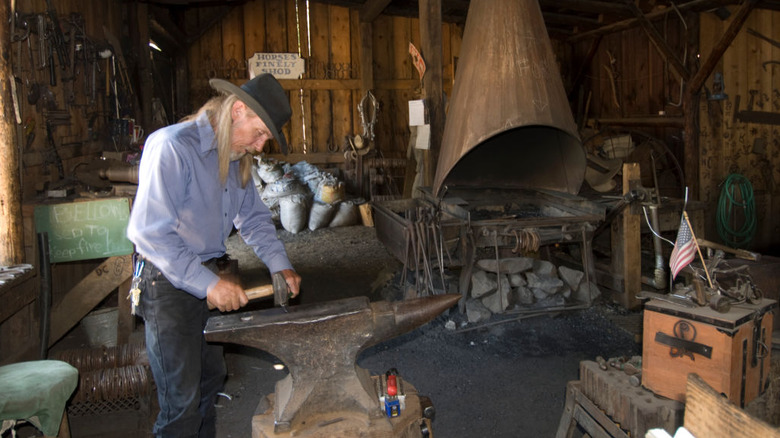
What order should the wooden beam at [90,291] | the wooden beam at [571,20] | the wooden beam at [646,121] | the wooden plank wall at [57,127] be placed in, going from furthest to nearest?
the wooden beam at [571,20] → the wooden beam at [646,121] → the wooden beam at [90,291] → the wooden plank wall at [57,127]

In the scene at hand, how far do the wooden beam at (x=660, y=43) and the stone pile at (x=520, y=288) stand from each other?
3.34 meters

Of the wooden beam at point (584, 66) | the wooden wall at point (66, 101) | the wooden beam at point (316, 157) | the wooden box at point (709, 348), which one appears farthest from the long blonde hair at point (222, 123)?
the wooden beam at point (584, 66)

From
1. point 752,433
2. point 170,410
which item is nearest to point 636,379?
point 752,433

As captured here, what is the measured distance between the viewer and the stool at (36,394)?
229 centimetres

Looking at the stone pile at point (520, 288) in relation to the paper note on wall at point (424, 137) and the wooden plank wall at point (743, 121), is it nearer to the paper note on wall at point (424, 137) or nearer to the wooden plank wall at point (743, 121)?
the paper note on wall at point (424, 137)

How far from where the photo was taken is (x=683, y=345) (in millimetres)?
2160

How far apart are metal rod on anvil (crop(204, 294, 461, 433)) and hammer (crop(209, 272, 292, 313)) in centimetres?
18

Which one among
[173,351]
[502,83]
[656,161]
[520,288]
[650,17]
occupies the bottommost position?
[520,288]

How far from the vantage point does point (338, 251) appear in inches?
288

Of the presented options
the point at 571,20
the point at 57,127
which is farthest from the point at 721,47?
the point at 57,127

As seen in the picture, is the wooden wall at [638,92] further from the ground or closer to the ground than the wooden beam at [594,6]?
closer to the ground

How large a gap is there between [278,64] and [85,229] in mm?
6581

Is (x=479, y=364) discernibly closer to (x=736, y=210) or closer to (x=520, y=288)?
(x=520, y=288)

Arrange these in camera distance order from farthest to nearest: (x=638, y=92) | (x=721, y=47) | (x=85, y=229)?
(x=638, y=92) → (x=721, y=47) → (x=85, y=229)
